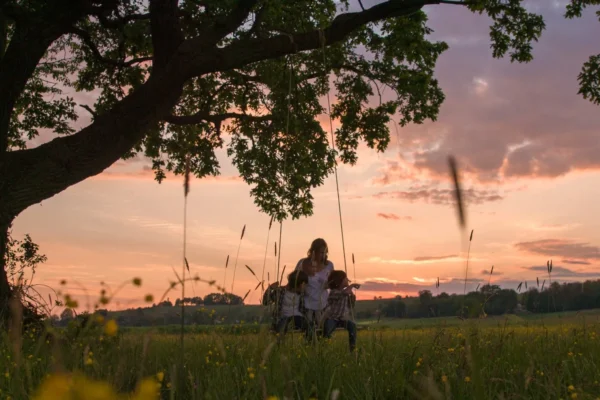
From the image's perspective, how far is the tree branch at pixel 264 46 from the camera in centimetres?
1037

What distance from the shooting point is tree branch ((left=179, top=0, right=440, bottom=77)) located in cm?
1037

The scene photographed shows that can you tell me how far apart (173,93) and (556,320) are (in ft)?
24.5

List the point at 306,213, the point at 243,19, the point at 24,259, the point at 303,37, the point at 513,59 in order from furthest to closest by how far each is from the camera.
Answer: the point at 24,259 < the point at 306,213 < the point at 513,59 < the point at 243,19 < the point at 303,37

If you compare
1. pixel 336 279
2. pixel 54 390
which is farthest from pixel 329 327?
pixel 54 390

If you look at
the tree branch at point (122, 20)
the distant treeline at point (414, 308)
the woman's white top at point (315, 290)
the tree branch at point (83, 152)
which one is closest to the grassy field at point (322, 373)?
the distant treeline at point (414, 308)

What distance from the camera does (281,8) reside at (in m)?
11.6

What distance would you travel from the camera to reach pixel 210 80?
16094 mm

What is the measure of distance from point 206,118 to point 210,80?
1.98m

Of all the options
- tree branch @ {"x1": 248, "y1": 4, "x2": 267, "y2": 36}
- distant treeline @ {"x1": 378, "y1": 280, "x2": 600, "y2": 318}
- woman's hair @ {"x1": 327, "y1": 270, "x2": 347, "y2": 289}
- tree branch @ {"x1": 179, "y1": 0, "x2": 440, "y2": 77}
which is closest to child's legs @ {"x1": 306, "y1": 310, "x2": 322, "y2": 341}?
distant treeline @ {"x1": 378, "y1": 280, "x2": 600, "y2": 318}

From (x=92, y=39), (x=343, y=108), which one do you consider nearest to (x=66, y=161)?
(x=92, y=39)

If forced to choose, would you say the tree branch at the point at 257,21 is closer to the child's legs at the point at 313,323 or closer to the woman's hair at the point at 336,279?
the woman's hair at the point at 336,279

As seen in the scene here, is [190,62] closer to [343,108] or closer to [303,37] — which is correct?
[303,37]

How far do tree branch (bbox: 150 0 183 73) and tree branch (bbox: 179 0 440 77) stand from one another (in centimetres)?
59

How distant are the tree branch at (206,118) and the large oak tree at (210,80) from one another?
4 centimetres
